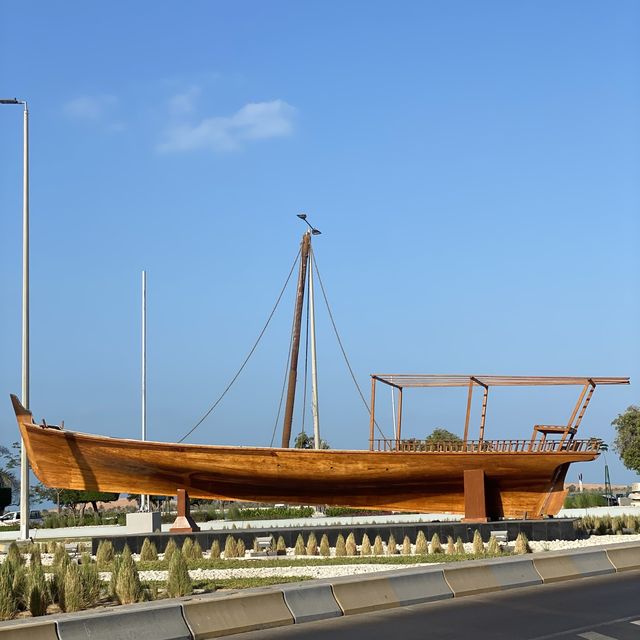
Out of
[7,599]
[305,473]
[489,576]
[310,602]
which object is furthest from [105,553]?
[310,602]

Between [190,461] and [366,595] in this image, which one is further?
[190,461]

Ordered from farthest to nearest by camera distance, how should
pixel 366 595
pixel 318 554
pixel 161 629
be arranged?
pixel 318 554 → pixel 366 595 → pixel 161 629

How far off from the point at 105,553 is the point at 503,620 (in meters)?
10.3

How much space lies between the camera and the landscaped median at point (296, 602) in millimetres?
9102

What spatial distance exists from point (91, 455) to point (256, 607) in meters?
15.8

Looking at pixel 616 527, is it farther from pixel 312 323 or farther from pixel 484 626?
pixel 312 323

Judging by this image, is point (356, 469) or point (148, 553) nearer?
point (148, 553)

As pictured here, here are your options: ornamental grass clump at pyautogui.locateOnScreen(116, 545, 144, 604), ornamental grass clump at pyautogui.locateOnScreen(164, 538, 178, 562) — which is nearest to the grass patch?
ornamental grass clump at pyautogui.locateOnScreen(164, 538, 178, 562)

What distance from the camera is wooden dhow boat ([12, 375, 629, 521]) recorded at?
24.4 metres

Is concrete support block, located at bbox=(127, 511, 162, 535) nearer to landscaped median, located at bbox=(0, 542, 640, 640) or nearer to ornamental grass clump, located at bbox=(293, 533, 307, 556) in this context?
ornamental grass clump, located at bbox=(293, 533, 307, 556)

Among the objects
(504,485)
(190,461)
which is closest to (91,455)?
(190,461)

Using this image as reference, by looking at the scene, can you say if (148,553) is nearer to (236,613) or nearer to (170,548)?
(170,548)

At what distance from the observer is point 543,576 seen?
1393 centimetres

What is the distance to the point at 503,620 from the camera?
10.4 m
